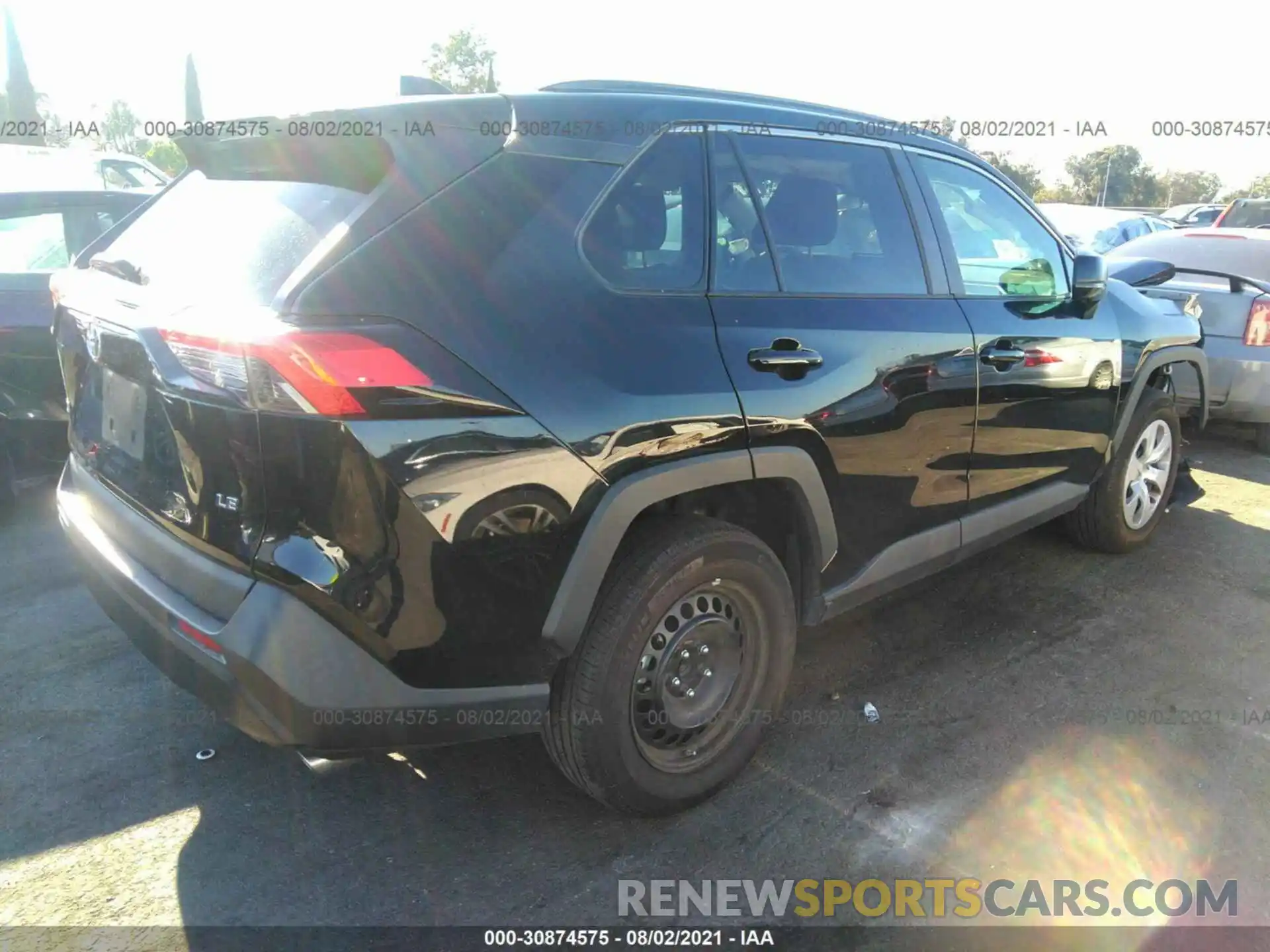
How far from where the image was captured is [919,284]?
3111 mm

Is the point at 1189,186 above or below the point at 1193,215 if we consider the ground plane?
below

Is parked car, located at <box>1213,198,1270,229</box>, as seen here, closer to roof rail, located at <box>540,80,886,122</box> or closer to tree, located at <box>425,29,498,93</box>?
roof rail, located at <box>540,80,886,122</box>

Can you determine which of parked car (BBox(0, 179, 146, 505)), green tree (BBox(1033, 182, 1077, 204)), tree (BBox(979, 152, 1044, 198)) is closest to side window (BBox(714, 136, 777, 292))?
parked car (BBox(0, 179, 146, 505))

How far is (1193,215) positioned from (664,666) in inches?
1074

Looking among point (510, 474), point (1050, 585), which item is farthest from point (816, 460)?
point (1050, 585)

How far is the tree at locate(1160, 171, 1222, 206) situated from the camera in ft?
181

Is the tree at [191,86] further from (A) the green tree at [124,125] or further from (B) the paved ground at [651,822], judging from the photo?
(B) the paved ground at [651,822]

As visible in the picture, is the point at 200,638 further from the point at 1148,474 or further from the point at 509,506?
the point at 1148,474

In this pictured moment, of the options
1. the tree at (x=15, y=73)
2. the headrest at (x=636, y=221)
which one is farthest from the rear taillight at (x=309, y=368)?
the tree at (x=15, y=73)

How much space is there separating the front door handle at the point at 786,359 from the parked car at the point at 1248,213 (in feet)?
43.9

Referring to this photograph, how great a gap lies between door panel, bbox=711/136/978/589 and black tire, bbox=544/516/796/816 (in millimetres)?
311

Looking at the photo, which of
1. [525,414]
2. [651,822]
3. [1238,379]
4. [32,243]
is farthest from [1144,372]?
[32,243]

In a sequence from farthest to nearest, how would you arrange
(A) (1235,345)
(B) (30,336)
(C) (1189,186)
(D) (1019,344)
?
1. (C) (1189,186)
2. (A) (1235,345)
3. (B) (30,336)
4. (D) (1019,344)

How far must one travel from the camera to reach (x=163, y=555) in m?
2.22
